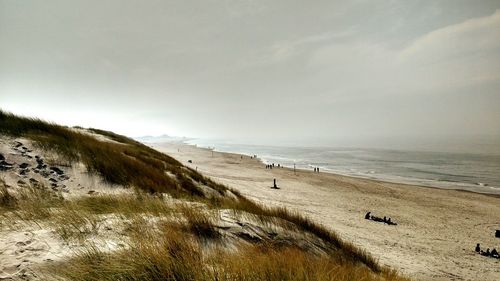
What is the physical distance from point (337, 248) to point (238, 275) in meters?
4.09

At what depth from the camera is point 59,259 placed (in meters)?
2.71

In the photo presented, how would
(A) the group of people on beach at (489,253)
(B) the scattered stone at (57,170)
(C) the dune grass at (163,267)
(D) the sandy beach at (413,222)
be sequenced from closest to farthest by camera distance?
(C) the dune grass at (163,267) < (B) the scattered stone at (57,170) < (D) the sandy beach at (413,222) < (A) the group of people on beach at (489,253)

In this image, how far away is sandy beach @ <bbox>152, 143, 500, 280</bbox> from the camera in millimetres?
10531

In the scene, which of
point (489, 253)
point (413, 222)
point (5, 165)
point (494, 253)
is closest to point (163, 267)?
point (5, 165)

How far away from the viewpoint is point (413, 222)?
18156 mm

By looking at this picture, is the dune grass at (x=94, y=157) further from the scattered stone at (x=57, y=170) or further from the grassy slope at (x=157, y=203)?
the scattered stone at (x=57, y=170)

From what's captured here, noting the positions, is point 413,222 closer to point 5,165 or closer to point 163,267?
point 163,267

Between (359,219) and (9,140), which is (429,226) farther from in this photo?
(9,140)

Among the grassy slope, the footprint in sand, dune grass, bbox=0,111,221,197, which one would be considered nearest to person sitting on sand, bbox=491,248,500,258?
the grassy slope

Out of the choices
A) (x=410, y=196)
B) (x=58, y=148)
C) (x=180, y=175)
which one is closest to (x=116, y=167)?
(x=58, y=148)

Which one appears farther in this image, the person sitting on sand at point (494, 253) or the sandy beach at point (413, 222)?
the person sitting on sand at point (494, 253)

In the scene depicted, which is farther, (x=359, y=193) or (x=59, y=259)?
(x=359, y=193)

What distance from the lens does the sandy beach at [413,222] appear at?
10.5 meters

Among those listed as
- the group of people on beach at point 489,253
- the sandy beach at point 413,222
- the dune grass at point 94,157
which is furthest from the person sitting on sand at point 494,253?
the dune grass at point 94,157
